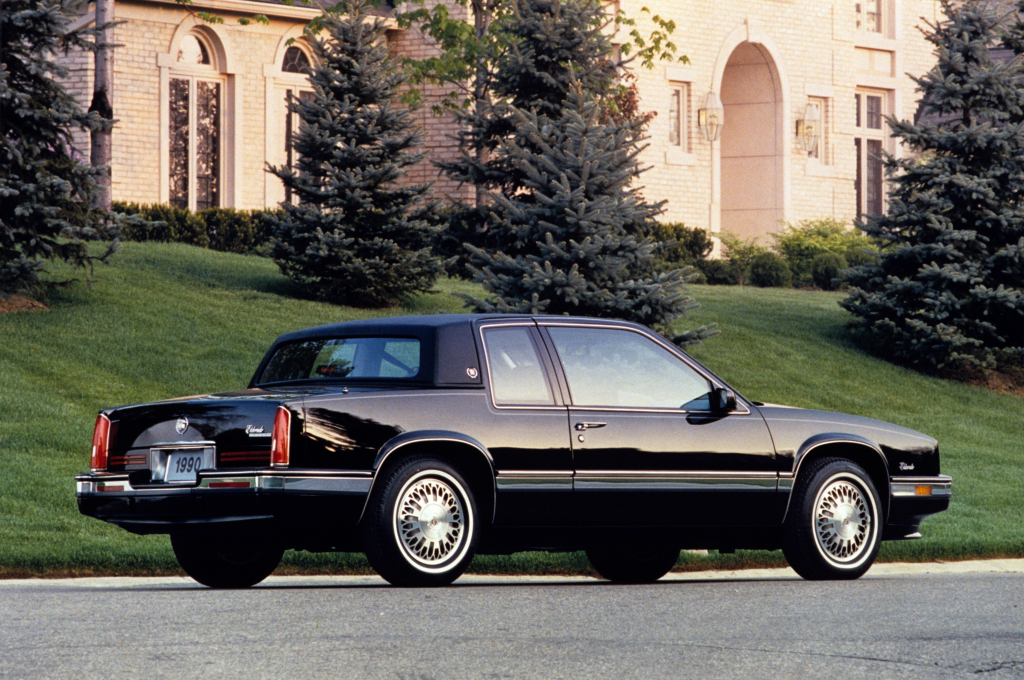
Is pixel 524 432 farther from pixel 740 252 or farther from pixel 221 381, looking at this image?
pixel 740 252

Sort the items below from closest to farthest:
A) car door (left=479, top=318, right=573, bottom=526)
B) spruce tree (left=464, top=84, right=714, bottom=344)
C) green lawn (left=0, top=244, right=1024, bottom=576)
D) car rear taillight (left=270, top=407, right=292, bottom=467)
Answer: car rear taillight (left=270, top=407, right=292, bottom=467) → car door (left=479, top=318, right=573, bottom=526) → green lawn (left=0, top=244, right=1024, bottom=576) → spruce tree (left=464, top=84, right=714, bottom=344)

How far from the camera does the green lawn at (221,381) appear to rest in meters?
11.6

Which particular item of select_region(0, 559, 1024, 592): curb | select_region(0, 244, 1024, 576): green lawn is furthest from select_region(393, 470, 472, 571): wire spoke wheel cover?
select_region(0, 244, 1024, 576): green lawn

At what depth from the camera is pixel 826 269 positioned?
33.8 meters

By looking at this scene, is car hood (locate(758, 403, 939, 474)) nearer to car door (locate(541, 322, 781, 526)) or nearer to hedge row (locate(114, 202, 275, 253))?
car door (locate(541, 322, 781, 526))

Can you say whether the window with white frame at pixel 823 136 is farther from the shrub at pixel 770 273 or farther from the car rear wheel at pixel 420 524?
the car rear wheel at pixel 420 524

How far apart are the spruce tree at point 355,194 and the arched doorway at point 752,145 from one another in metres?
19.9

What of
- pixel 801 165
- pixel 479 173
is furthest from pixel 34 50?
pixel 801 165

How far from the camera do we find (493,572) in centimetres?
1128

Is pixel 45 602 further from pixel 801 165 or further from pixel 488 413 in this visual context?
pixel 801 165

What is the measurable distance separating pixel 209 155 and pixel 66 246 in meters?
13.8

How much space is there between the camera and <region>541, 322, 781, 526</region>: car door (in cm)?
891

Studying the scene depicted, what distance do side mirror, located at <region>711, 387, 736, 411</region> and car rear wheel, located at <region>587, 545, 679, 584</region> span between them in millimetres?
1363

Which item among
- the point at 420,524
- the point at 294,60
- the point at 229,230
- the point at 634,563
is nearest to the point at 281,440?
the point at 420,524
